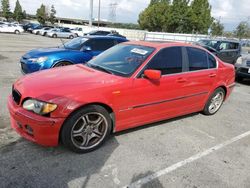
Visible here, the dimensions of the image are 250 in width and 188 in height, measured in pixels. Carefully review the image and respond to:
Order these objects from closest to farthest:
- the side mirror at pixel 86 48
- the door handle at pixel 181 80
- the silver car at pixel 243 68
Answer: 1. the door handle at pixel 181 80
2. the side mirror at pixel 86 48
3. the silver car at pixel 243 68

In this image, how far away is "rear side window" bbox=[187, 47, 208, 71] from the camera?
463cm

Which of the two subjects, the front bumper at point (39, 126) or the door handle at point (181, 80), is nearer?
the front bumper at point (39, 126)

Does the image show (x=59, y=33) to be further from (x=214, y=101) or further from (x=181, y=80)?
(x=181, y=80)

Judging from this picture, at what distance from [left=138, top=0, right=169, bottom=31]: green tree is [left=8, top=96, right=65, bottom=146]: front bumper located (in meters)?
50.2

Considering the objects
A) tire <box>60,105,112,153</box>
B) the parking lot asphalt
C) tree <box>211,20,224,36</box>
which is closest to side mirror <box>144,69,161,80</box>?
tire <box>60,105,112,153</box>

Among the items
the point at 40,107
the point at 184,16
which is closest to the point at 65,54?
the point at 40,107

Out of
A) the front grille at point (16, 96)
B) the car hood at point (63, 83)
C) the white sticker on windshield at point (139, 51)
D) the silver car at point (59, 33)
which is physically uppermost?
the white sticker on windshield at point (139, 51)

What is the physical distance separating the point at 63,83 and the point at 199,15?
160 ft

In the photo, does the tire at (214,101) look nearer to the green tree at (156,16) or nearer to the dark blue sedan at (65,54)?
the dark blue sedan at (65,54)

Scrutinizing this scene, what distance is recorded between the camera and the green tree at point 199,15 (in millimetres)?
46875

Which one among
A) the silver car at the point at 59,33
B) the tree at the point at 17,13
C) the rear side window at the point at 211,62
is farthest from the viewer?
the tree at the point at 17,13

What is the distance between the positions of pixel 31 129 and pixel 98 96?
972 millimetres

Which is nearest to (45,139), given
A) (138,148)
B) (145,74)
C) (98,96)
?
(98,96)

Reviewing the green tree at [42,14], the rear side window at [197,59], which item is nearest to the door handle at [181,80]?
the rear side window at [197,59]
